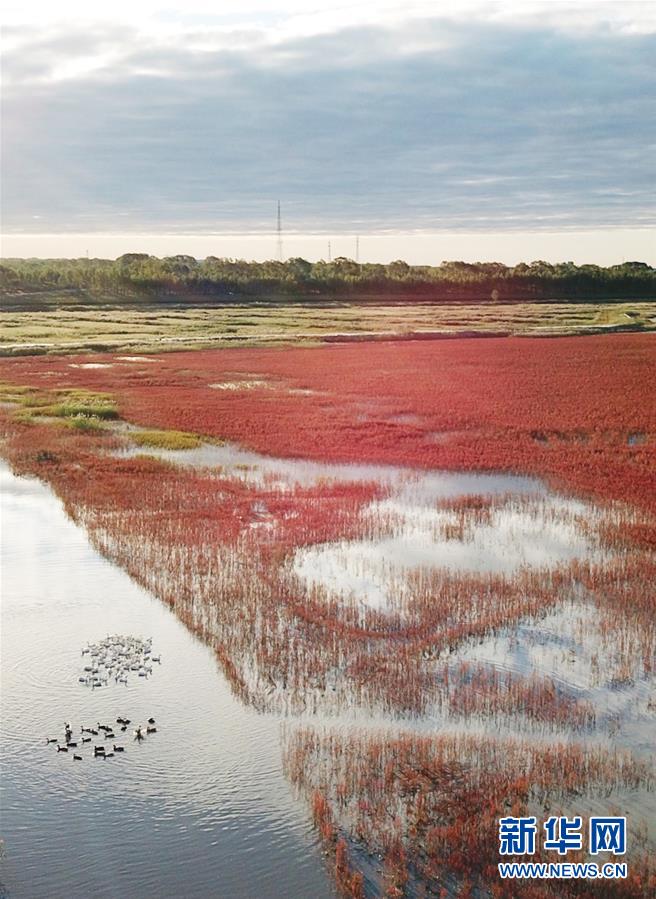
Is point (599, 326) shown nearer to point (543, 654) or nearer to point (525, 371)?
point (525, 371)

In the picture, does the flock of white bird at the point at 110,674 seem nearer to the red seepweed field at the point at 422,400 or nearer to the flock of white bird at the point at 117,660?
the flock of white bird at the point at 117,660

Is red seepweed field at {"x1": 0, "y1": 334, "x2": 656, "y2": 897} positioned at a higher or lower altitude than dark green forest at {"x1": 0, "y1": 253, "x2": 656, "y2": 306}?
lower

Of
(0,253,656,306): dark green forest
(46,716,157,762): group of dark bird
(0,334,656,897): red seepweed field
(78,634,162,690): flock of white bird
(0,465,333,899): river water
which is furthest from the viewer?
(0,253,656,306): dark green forest

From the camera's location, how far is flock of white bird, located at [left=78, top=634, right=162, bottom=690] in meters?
12.1

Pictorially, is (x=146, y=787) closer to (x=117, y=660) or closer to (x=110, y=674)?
(x=110, y=674)

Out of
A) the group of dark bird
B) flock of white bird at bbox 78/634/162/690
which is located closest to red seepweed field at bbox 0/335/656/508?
flock of white bird at bbox 78/634/162/690

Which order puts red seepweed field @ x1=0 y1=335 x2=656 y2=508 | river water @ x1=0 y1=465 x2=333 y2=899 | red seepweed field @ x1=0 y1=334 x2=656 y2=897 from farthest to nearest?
red seepweed field @ x1=0 y1=335 x2=656 y2=508, red seepweed field @ x1=0 y1=334 x2=656 y2=897, river water @ x1=0 y1=465 x2=333 y2=899

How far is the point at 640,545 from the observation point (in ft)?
59.1

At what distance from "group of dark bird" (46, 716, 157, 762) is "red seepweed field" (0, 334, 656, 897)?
142 cm

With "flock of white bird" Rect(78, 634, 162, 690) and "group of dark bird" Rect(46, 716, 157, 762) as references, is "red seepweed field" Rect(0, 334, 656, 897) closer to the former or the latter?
"flock of white bird" Rect(78, 634, 162, 690)

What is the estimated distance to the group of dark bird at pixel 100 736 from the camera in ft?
33.7

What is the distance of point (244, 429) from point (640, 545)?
14.9 metres

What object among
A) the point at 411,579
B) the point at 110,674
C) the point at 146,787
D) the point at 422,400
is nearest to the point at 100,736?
the point at 146,787

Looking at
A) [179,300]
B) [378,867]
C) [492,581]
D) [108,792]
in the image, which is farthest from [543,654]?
[179,300]
